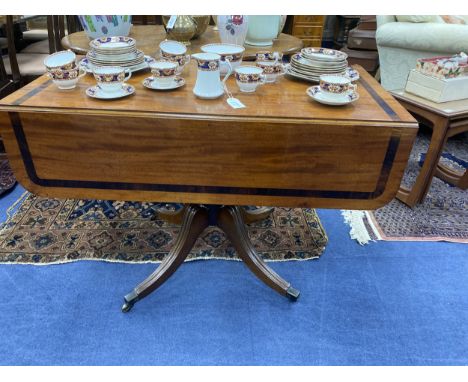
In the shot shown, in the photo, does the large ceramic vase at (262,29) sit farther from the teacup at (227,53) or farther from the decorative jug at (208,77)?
the decorative jug at (208,77)

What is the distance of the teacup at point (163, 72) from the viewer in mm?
1085

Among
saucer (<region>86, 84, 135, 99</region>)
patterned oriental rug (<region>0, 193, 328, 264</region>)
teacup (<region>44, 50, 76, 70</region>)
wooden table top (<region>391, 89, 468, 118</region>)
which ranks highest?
teacup (<region>44, 50, 76, 70</region>)

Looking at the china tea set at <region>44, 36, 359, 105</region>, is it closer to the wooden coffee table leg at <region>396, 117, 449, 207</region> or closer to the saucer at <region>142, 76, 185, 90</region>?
the saucer at <region>142, 76, 185, 90</region>

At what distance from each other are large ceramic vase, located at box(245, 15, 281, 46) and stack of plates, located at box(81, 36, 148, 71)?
1.55 ft

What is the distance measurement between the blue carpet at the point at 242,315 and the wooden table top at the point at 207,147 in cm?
48

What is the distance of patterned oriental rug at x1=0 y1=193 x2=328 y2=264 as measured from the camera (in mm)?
1521

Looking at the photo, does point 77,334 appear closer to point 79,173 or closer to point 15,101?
point 79,173

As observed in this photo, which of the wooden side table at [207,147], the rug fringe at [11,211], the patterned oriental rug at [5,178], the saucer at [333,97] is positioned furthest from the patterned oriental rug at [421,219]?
the patterned oriental rug at [5,178]

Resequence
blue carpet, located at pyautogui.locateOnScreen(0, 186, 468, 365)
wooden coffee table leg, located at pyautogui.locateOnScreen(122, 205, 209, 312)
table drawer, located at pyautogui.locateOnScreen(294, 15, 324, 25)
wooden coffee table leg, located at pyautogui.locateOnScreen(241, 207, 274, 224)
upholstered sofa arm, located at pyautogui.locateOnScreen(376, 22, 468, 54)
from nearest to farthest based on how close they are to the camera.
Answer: blue carpet, located at pyautogui.locateOnScreen(0, 186, 468, 365) < wooden coffee table leg, located at pyautogui.locateOnScreen(122, 205, 209, 312) < wooden coffee table leg, located at pyautogui.locateOnScreen(241, 207, 274, 224) < upholstered sofa arm, located at pyautogui.locateOnScreen(376, 22, 468, 54) < table drawer, located at pyautogui.locateOnScreen(294, 15, 324, 25)

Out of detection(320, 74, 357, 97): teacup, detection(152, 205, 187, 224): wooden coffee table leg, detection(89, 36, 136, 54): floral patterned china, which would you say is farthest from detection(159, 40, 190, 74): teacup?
detection(152, 205, 187, 224): wooden coffee table leg

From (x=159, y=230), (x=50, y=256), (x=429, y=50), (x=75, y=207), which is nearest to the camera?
(x=50, y=256)

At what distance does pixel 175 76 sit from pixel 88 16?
0.50m
